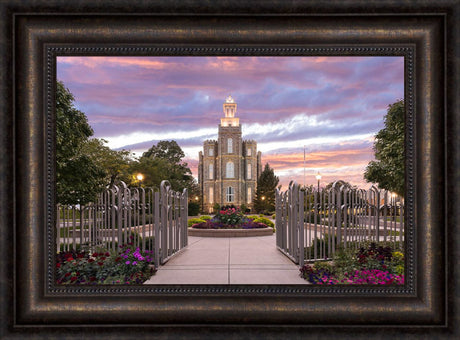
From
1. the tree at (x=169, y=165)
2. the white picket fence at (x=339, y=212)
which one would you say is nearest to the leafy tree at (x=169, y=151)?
the tree at (x=169, y=165)

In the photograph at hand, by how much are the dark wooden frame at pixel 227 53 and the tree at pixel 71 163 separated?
16.6 ft

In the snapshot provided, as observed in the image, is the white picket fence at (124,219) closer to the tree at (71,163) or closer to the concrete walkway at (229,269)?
the tree at (71,163)

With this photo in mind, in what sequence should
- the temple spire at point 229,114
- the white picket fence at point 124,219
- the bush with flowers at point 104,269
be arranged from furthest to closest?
1. the temple spire at point 229,114
2. the white picket fence at point 124,219
3. the bush with flowers at point 104,269

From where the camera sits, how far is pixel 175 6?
2885 millimetres

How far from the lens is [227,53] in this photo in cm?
299

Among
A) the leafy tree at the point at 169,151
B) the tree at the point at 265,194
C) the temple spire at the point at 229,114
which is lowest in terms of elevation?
the tree at the point at 265,194

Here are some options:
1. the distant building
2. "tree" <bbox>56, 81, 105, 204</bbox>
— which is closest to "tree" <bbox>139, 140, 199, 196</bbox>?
the distant building

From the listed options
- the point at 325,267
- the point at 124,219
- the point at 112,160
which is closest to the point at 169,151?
the point at 112,160

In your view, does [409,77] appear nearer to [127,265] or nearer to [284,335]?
[284,335]

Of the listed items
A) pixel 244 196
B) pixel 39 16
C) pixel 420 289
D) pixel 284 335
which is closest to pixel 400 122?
pixel 420 289

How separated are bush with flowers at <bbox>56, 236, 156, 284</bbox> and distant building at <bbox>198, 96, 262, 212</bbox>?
4136 centimetres

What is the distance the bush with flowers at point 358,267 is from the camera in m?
4.49

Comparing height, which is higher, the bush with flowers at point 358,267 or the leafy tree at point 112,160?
the leafy tree at point 112,160

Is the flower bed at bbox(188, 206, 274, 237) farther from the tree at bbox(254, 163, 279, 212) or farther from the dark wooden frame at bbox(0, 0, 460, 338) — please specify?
the tree at bbox(254, 163, 279, 212)
